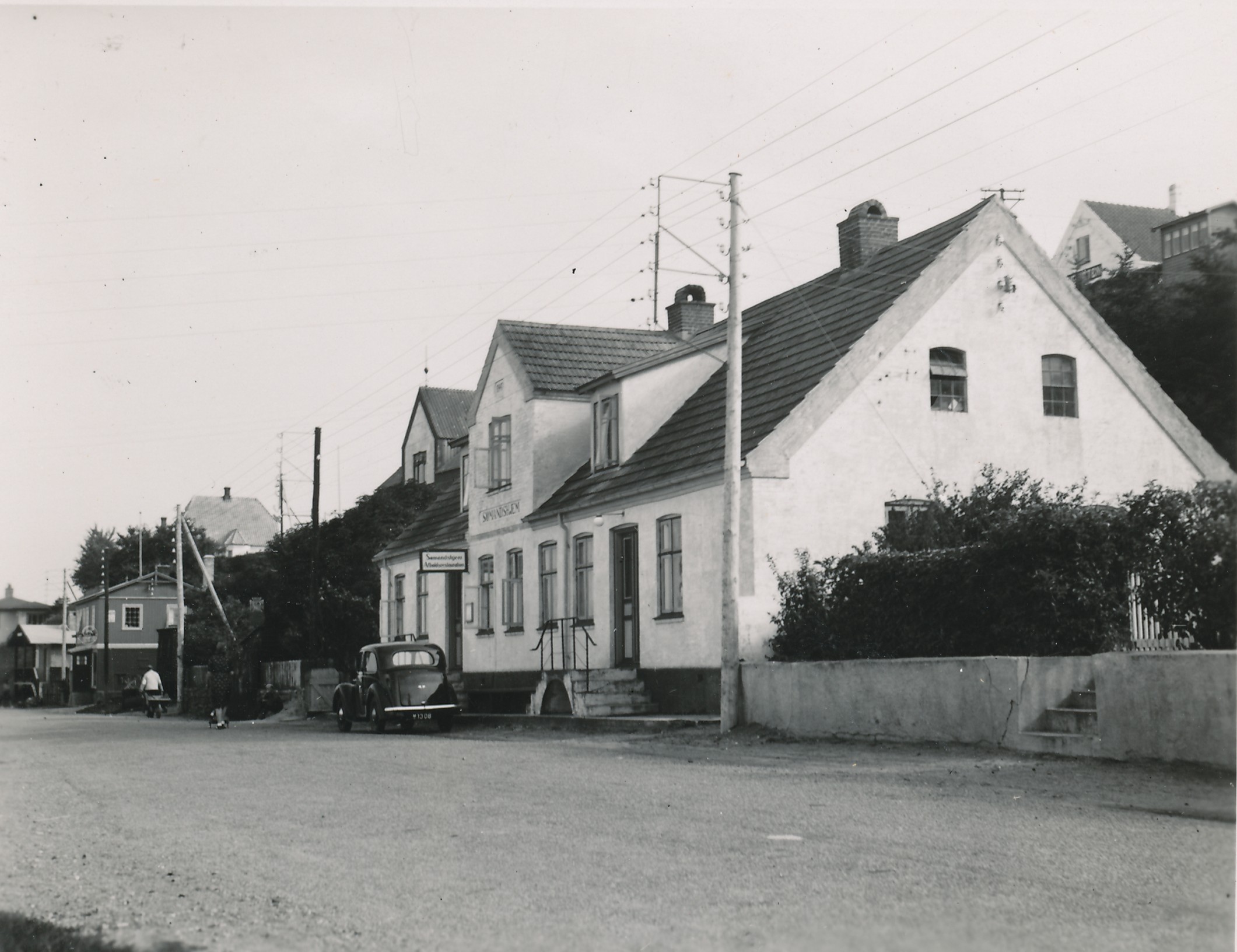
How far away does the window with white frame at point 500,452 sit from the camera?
32.5 metres

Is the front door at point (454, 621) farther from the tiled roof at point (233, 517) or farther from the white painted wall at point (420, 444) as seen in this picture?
the tiled roof at point (233, 517)

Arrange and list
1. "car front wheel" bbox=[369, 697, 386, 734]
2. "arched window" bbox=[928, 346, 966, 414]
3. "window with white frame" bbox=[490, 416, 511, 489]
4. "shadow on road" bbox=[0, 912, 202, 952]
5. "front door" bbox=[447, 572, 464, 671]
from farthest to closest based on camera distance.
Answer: "front door" bbox=[447, 572, 464, 671] → "window with white frame" bbox=[490, 416, 511, 489] → "car front wheel" bbox=[369, 697, 386, 734] → "arched window" bbox=[928, 346, 966, 414] → "shadow on road" bbox=[0, 912, 202, 952]

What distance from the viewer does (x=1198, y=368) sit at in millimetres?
28234

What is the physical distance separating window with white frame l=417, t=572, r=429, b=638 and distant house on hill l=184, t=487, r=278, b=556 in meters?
85.2

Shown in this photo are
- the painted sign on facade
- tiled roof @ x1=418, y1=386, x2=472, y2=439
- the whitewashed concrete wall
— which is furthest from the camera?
tiled roof @ x1=418, y1=386, x2=472, y2=439

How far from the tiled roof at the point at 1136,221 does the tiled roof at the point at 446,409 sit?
103ft

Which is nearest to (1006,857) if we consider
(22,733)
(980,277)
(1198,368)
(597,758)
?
(597,758)

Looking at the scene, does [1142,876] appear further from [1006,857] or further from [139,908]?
[139,908]

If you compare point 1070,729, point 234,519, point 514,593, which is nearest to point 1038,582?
point 1070,729

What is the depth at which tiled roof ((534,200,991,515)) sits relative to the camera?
946 inches

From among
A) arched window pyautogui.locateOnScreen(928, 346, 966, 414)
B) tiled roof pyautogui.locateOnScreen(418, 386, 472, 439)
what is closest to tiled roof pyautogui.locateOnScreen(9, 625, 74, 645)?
tiled roof pyautogui.locateOnScreen(418, 386, 472, 439)

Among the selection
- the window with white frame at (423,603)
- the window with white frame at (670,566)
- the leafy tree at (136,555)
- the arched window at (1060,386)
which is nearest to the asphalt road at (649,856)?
the window with white frame at (670,566)

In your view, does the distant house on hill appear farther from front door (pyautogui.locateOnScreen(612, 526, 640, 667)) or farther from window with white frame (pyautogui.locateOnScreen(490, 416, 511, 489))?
front door (pyautogui.locateOnScreen(612, 526, 640, 667))

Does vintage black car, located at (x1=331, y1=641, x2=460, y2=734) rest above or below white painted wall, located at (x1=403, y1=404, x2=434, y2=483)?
below
